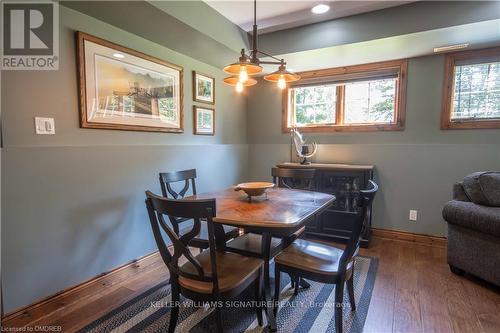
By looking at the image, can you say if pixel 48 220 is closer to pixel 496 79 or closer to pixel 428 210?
pixel 428 210

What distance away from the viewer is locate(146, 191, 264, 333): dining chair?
1244mm

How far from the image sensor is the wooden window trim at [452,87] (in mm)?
2748

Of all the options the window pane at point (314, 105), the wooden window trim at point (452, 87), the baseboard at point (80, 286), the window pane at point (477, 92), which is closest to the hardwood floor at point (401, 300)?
the baseboard at point (80, 286)

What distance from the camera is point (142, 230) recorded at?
254 cm

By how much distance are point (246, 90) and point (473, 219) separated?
3029 mm

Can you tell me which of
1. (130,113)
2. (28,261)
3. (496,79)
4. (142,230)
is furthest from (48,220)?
(496,79)

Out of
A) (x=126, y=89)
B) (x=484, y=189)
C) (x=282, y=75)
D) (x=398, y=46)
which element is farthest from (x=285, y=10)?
(x=484, y=189)

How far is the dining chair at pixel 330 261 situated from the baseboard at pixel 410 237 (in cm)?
166

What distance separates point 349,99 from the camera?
346cm

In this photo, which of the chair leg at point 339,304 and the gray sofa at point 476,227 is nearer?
the chair leg at point 339,304

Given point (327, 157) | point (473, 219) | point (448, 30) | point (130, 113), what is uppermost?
point (448, 30)

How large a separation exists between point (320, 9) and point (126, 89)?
1.89 m

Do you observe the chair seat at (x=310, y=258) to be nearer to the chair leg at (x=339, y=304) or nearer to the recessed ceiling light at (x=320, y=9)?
the chair leg at (x=339, y=304)

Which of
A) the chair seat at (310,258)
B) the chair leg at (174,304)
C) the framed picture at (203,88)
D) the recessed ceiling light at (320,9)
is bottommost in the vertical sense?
the chair leg at (174,304)
